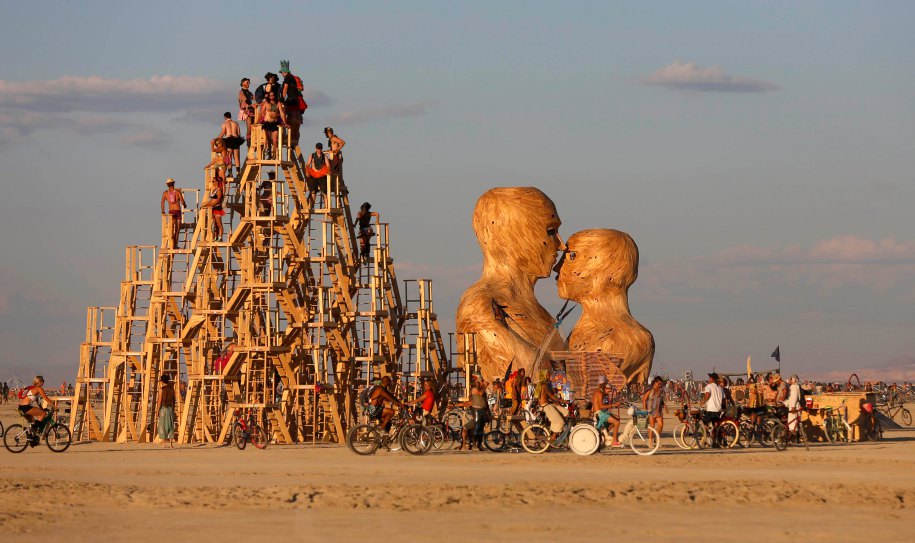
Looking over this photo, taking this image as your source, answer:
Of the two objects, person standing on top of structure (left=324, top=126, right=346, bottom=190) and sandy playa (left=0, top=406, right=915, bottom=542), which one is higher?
person standing on top of structure (left=324, top=126, right=346, bottom=190)

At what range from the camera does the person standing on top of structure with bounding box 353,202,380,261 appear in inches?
1502

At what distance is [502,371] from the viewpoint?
181 ft

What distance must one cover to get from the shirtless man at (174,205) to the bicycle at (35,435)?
7647 mm

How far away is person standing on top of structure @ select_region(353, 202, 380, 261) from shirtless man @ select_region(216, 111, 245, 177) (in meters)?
3.71

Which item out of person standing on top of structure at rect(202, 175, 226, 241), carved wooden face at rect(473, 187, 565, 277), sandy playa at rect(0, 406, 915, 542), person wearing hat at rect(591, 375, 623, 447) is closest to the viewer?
sandy playa at rect(0, 406, 915, 542)

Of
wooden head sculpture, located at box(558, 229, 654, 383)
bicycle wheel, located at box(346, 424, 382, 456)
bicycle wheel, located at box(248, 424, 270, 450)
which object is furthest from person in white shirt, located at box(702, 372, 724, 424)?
wooden head sculpture, located at box(558, 229, 654, 383)

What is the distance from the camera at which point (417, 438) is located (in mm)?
27688

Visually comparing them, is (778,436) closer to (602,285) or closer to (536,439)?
(536,439)

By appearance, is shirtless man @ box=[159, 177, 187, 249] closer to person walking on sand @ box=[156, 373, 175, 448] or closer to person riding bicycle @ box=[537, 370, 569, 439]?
person walking on sand @ box=[156, 373, 175, 448]

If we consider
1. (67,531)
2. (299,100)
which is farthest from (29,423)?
(67,531)

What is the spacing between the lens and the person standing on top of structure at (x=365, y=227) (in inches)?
1502

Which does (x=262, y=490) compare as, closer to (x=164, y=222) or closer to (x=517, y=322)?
(x=164, y=222)

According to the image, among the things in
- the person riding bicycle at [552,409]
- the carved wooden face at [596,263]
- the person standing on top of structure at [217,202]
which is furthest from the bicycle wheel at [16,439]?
the carved wooden face at [596,263]

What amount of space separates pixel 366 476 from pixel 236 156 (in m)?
15.7
